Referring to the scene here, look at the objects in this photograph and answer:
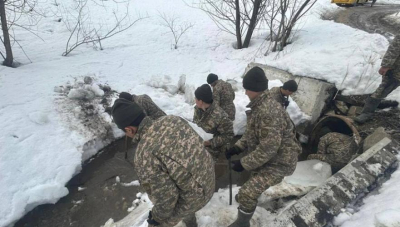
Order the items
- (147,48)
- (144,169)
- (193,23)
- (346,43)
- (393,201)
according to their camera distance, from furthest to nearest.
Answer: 1. (193,23)
2. (147,48)
3. (346,43)
4. (393,201)
5. (144,169)

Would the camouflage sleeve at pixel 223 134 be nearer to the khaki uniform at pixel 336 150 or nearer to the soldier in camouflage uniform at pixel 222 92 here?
the soldier in camouflage uniform at pixel 222 92

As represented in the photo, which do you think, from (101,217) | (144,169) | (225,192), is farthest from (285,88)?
(101,217)

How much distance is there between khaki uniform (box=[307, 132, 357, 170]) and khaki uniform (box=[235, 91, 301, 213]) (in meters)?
1.62

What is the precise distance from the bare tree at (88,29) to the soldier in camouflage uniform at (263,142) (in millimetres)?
6764

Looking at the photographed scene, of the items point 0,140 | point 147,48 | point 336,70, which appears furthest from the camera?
point 147,48

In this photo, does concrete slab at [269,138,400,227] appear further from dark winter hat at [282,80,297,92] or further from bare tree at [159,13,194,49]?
bare tree at [159,13,194,49]

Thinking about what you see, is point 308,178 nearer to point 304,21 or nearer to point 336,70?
point 336,70

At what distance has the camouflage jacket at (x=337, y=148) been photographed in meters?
3.72

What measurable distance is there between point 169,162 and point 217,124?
6.02ft

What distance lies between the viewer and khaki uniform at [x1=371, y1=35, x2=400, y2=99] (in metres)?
4.19

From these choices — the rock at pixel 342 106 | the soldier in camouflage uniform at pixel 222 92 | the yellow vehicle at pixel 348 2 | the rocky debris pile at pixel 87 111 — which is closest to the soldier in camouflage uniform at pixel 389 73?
the rock at pixel 342 106

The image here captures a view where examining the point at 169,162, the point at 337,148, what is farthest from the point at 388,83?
the point at 169,162

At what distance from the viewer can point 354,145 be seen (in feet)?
12.3

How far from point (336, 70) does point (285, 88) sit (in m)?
2.38
